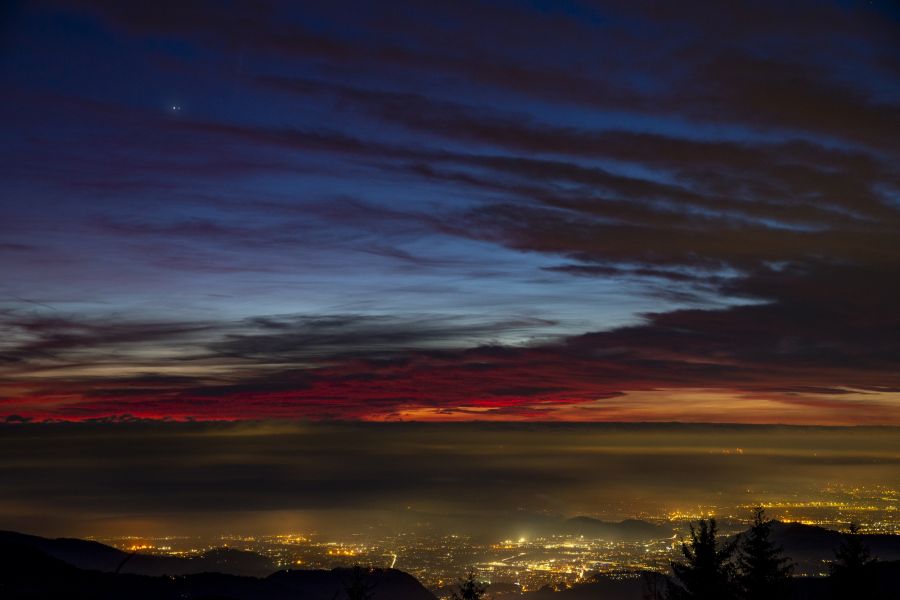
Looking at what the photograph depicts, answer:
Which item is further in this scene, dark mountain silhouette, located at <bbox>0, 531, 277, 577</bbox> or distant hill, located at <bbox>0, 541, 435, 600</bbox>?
dark mountain silhouette, located at <bbox>0, 531, 277, 577</bbox>

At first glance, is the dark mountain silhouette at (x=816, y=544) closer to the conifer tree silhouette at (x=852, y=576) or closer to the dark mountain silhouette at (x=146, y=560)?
the dark mountain silhouette at (x=146, y=560)

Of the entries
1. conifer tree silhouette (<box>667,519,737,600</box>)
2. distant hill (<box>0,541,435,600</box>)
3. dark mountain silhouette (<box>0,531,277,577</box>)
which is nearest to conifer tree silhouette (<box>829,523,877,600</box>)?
conifer tree silhouette (<box>667,519,737,600</box>)

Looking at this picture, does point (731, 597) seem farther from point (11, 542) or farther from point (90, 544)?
point (90, 544)

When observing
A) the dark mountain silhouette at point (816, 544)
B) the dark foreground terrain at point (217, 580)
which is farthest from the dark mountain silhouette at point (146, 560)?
the dark mountain silhouette at point (816, 544)

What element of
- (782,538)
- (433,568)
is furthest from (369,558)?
(782,538)

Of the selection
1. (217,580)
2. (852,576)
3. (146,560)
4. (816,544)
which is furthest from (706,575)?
(146,560)

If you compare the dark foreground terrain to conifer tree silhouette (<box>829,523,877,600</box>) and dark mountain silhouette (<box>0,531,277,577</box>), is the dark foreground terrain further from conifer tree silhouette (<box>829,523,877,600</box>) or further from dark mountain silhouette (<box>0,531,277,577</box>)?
conifer tree silhouette (<box>829,523,877,600</box>)
